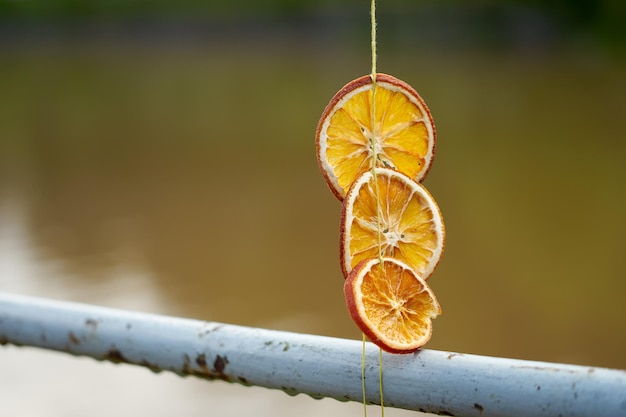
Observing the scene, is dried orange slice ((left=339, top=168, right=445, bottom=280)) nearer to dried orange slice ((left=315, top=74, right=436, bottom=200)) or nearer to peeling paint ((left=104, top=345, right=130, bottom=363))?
dried orange slice ((left=315, top=74, right=436, bottom=200))

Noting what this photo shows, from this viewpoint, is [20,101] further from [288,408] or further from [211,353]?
[211,353]

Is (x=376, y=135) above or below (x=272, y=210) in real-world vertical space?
below

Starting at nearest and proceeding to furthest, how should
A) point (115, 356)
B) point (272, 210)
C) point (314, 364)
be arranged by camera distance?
point (314, 364) < point (115, 356) < point (272, 210)

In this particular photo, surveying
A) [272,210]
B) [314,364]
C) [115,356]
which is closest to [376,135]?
[314,364]

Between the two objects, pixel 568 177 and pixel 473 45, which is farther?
pixel 473 45

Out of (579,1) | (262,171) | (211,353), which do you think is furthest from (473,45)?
(211,353)

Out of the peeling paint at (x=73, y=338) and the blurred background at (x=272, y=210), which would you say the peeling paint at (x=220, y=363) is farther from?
the blurred background at (x=272, y=210)

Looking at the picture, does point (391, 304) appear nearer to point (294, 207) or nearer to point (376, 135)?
point (376, 135)

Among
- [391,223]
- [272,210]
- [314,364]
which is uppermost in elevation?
[272,210]
